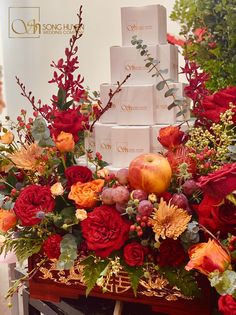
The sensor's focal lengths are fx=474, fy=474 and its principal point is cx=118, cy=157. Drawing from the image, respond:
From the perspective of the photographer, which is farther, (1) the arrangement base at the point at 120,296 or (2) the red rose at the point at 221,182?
(1) the arrangement base at the point at 120,296

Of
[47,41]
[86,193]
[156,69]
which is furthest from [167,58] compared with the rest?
[47,41]

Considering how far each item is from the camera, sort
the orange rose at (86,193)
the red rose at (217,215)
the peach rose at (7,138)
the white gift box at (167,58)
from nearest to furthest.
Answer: the red rose at (217,215), the orange rose at (86,193), the peach rose at (7,138), the white gift box at (167,58)

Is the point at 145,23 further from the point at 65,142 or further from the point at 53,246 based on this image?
the point at 53,246

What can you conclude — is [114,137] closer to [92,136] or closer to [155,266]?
[92,136]

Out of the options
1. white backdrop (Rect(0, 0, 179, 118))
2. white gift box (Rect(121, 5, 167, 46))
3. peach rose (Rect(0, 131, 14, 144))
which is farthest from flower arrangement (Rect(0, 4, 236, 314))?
white backdrop (Rect(0, 0, 179, 118))

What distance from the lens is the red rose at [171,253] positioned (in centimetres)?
85

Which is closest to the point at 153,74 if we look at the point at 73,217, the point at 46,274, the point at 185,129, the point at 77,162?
the point at 185,129

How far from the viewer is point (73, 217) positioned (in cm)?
92

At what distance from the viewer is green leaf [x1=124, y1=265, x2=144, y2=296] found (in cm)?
86

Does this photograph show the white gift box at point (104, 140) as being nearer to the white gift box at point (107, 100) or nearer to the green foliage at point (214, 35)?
the white gift box at point (107, 100)

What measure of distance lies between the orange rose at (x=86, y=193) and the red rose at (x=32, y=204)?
0.05 meters

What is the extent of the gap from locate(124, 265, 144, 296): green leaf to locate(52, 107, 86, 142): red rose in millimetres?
291

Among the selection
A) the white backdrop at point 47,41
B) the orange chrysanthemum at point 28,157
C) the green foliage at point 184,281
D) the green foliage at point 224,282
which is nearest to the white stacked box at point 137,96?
the orange chrysanthemum at point 28,157

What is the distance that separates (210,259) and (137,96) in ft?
1.59
